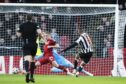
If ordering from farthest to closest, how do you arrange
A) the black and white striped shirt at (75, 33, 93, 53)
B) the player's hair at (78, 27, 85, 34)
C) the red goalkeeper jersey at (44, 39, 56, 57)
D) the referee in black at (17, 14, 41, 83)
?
1. the player's hair at (78, 27, 85, 34)
2. the black and white striped shirt at (75, 33, 93, 53)
3. the red goalkeeper jersey at (44, 39, 56, 57)
4. the referee in black at (17, 14, 41, 83)

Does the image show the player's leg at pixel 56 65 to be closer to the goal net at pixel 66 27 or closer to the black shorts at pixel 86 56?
the goal net at pixel 66 27

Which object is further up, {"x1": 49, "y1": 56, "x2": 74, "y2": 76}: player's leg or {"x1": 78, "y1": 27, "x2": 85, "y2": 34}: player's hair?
{"x1": 78, "y1": 27, "x2": 85, "y2": 34}: player's hair

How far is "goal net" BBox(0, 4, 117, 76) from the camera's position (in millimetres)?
21312

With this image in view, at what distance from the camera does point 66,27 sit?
2175 cm

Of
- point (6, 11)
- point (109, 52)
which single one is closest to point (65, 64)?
point (109, 52)

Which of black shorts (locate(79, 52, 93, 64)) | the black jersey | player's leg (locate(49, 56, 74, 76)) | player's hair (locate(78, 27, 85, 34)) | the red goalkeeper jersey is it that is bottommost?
player's leg (locate(49, 56, 74, 76))

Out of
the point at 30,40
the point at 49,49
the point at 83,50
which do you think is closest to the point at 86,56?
the point at 83,50

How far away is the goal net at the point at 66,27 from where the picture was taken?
69.9 feet

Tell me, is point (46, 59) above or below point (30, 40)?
below

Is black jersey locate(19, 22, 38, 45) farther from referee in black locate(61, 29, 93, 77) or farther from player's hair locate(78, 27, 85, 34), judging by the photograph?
player's hair locate(78, 27, 85, 34)

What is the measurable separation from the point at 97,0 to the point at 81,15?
8.58 feet

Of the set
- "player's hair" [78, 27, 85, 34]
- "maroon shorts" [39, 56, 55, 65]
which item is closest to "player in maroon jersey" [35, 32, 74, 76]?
"maroon shorts" [39, 56, 55, 65]

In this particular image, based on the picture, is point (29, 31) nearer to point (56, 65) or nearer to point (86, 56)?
point (56, 65)

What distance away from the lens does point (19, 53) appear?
21.6 meters
